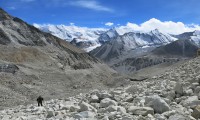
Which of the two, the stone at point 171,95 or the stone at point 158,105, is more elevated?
the stone at point 171,95

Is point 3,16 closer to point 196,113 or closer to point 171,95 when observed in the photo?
point 171,95

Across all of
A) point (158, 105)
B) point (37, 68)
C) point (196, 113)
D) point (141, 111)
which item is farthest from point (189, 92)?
point (37, 68)

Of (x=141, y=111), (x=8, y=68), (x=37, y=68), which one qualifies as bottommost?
(x=141, y=111)

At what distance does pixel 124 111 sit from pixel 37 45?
111 m

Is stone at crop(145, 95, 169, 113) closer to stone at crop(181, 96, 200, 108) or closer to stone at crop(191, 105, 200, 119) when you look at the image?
stone at crop(181, 96, 200, 108)

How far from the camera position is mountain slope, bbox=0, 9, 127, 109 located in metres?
74.4

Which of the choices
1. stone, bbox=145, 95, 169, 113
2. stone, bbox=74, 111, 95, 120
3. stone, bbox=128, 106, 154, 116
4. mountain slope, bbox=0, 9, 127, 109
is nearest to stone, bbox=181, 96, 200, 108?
stone, bbox=145, 95, 169, 113

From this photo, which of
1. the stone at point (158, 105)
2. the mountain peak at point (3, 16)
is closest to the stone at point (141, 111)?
the stone at point (158, 105)

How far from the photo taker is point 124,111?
34.1 feet

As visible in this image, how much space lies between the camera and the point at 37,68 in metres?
97.9

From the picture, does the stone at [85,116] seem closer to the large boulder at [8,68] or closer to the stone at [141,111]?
the stone at [141,111]

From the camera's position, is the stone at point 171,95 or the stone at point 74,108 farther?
the stone at point 171,95

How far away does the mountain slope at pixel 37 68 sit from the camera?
244 ft

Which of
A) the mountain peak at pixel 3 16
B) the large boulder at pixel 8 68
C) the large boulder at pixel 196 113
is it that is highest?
the mountain peak at pixel 3 16
